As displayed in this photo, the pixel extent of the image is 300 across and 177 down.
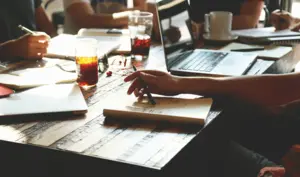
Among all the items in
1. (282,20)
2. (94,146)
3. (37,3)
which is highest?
(37,3)

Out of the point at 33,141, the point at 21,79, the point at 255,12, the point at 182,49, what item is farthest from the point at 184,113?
the point at 255,12

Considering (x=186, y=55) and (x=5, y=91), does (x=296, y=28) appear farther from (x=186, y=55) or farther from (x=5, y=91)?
(x=5, y=91)

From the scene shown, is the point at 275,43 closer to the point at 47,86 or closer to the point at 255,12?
the point at 255,12

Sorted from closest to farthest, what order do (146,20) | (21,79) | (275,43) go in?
(21,79) → (146,20) → (275,43)

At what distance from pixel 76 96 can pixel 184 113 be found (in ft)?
1.15

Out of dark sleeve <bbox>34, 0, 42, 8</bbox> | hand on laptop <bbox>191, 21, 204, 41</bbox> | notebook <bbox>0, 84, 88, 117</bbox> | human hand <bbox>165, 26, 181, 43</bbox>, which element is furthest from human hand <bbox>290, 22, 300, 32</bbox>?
dark sleeve <bbox>34, 0, 42, 8</bbox>

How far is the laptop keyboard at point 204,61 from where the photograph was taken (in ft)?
5.41

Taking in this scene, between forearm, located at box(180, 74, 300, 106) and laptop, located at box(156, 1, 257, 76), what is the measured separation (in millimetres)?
205

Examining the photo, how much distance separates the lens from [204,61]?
175 centimetres

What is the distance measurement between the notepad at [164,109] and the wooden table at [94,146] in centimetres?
2

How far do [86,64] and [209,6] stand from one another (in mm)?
1563

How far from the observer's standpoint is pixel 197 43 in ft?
7.08

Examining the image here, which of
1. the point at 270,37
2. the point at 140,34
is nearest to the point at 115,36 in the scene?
the point at 140,34

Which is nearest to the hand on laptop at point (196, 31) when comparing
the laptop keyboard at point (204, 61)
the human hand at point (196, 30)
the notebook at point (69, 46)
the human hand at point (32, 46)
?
the human hand at point (196, 30)
